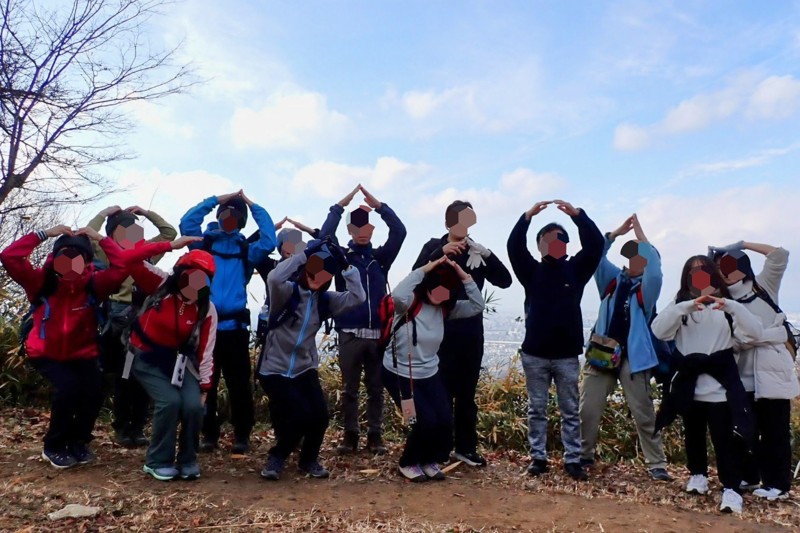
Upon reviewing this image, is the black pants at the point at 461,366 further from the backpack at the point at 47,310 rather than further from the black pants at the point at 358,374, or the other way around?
the backpack at the point at 47,310

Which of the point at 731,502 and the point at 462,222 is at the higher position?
the point at 462,222

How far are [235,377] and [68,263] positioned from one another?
5.19 ft

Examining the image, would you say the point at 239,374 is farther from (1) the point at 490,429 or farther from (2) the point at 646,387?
(2) the point at 646,387

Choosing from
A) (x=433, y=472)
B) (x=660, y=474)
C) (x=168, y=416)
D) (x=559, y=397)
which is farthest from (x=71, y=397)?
(x=660, y=474)

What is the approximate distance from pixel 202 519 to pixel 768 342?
4.43 metres

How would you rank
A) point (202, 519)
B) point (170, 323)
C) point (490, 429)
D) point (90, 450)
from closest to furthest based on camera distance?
1. point (202, 519)
2. point (170, 323)
3. point (90, 450)
4. point (490, 429)

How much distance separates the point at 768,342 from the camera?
4809 mm

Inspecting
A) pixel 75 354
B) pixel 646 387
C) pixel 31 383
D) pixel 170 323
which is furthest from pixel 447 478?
pixel 31 383

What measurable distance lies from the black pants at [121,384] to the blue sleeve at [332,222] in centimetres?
187

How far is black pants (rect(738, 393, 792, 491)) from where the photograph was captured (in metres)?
4.77

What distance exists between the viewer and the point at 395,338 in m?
4.78

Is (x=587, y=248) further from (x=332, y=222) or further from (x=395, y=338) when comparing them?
(x=332, y=222)

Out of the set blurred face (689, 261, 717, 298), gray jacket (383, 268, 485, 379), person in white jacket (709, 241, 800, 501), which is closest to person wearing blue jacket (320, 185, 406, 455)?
gray jacket (383, 268, 485, 379)

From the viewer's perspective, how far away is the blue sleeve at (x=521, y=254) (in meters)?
5.07
